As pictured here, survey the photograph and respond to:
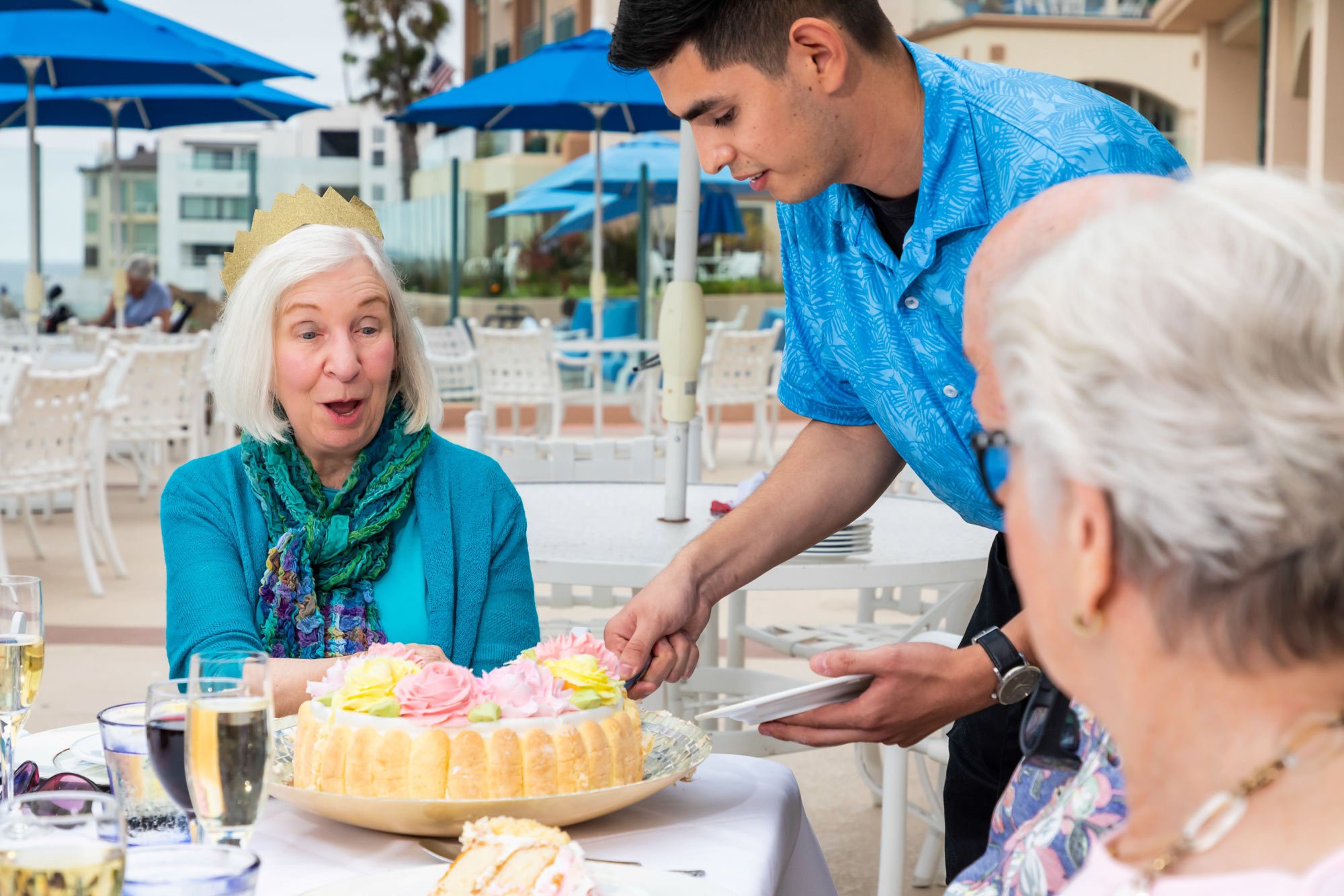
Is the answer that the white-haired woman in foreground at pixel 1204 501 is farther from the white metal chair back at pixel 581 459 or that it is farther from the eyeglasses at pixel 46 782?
the white metal chair back at pixel 581 459

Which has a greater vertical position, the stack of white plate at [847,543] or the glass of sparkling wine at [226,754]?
the glass of sparkling wine at [226,754]

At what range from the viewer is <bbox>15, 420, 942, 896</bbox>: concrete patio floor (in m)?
3.91

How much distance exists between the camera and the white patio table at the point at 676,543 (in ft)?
9.37

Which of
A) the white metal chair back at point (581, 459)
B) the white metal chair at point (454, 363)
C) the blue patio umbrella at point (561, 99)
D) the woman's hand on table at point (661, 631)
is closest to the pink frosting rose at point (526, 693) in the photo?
the woman's hand on table at point (661, 631)

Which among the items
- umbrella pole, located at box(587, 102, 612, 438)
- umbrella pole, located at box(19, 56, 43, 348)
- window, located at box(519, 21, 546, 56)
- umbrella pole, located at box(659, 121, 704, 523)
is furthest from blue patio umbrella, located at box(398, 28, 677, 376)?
window, located at box(519, 21, 546, 56)

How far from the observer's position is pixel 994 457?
992 millimetres

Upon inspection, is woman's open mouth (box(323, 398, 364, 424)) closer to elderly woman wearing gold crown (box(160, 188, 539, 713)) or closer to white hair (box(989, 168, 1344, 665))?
elderly woman wearing gold crown (box(160, 188, 539, 713))

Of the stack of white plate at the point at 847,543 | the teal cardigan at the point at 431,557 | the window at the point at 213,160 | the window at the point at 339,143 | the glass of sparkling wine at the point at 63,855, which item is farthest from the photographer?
the window at the point at 339,143

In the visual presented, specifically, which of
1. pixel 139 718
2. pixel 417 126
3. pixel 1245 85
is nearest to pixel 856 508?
pixel 139 718

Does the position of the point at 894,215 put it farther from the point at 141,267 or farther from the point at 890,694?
the point at 141,267

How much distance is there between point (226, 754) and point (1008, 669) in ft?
3.17

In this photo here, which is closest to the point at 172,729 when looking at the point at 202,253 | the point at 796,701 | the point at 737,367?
the point at 796,701

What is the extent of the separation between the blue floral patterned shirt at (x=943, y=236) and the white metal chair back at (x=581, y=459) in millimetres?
1955

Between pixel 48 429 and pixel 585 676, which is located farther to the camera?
pixel 48 429
